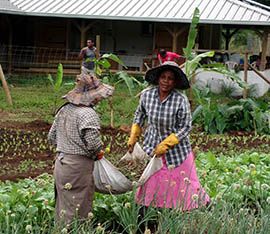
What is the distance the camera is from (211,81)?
19734 mm

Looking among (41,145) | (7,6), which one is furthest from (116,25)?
(41,145)

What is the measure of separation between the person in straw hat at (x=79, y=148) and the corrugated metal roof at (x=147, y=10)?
15.1 metres

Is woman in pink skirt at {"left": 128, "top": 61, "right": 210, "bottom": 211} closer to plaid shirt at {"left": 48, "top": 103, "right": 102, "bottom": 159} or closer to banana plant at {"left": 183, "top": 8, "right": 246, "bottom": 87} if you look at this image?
plaid shirt at {"left": 48, "top": 103, "right": 102, "bottom": 159}

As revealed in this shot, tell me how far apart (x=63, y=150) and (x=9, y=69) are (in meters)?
17.2

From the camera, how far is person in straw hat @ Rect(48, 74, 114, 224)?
5273 millimetres

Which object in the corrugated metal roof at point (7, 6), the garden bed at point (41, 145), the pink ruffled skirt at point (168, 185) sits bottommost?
the garden bed at point (41, 145)

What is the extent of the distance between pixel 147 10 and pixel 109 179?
54.6 feet

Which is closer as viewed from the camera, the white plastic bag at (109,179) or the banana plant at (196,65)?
the white plastic bag at (109,179)

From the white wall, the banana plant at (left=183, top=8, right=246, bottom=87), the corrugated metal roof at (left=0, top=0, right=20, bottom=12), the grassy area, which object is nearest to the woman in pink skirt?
the banana plant at (left=183, top=8, right=246, bottom=87)

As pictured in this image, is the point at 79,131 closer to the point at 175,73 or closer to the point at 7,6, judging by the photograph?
the point at 175,73

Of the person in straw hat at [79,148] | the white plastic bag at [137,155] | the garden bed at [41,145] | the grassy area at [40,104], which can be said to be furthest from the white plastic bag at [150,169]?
the grassy area at [40,104]

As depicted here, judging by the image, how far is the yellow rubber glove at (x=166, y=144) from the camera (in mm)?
5488

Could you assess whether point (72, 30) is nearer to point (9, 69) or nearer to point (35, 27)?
point (35, 27)

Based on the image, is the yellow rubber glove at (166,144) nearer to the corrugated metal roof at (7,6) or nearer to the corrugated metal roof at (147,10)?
the corrugated metal roof at (147,10)
